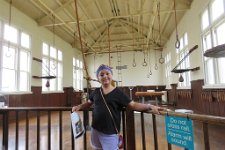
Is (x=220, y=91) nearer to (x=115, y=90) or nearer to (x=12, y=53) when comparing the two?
(x=115, y=90)

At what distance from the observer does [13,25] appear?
6.80m

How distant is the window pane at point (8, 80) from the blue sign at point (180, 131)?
6.47 m

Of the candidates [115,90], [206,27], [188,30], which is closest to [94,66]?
[188,30]

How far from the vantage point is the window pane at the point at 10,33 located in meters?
6.48

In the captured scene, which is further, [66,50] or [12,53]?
[66,50]

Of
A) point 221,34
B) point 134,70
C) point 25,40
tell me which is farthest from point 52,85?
point 221,34

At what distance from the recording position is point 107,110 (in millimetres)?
1587

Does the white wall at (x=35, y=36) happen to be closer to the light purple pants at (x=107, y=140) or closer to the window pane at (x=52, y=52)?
the window pane at (x=52, y=52)

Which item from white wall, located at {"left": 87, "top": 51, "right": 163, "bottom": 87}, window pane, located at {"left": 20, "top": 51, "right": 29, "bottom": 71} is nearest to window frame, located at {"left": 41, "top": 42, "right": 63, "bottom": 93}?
window pane, located at {"left": 20, "top": 51, "right": 29, "bottom": 71}

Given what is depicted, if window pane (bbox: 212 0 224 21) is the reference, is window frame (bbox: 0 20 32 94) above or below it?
below

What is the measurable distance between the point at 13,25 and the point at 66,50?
16.5ft

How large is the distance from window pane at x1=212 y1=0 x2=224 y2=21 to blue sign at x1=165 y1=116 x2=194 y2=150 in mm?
4546

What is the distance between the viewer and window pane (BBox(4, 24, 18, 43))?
648cm

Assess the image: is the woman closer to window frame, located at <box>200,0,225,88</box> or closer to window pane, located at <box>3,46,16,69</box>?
window frame, located at <box>200,0,225,88</box>
